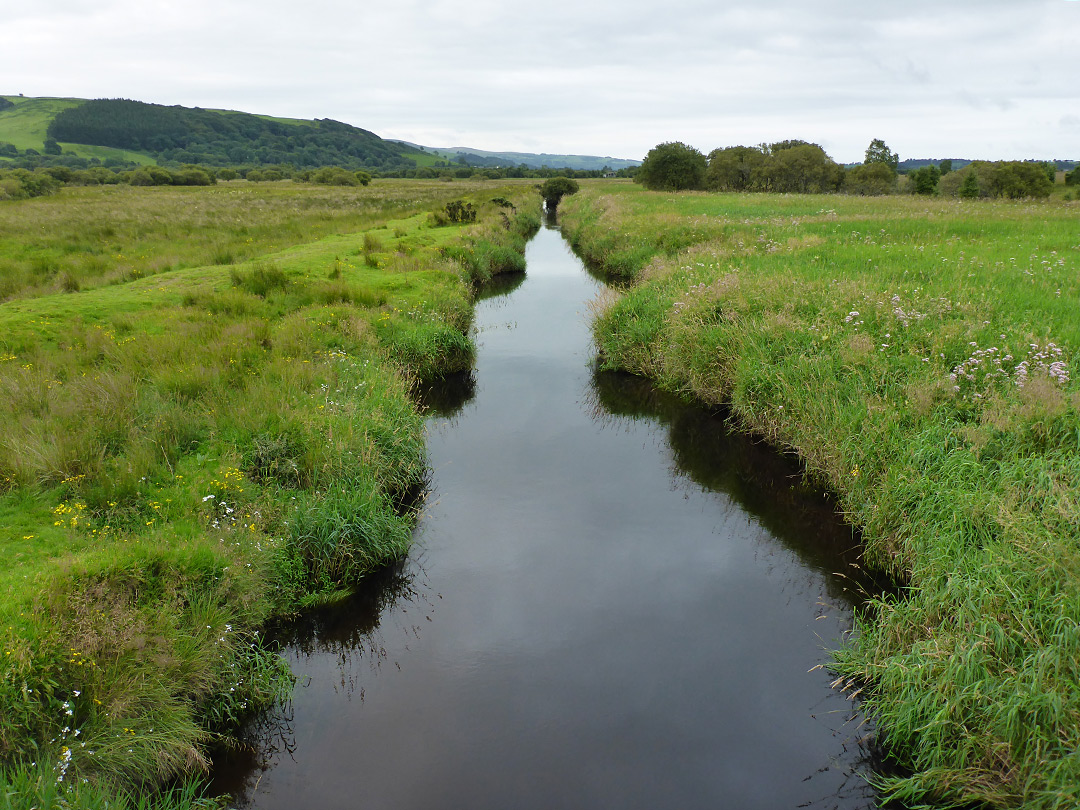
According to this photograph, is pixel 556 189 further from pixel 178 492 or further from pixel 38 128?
pixel 38 128

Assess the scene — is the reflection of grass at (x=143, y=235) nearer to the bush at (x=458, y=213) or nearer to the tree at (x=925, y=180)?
the bush at (x=458, y=213)

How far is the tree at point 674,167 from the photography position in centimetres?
6019

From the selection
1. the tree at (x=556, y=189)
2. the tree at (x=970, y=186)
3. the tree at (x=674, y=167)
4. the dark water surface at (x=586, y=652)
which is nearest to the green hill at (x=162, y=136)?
the tree at (x=556, y=189)

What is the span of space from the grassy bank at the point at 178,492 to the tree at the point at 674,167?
52.1m

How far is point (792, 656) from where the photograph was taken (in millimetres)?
5980

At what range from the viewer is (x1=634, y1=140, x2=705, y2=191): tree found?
60188 millimetres

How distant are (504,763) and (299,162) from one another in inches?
7437

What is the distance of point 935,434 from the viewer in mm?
7105

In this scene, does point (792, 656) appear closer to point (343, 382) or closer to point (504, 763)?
point (504, 763)

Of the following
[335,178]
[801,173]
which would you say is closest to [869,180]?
[801,173]

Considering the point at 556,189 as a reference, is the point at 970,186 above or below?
above

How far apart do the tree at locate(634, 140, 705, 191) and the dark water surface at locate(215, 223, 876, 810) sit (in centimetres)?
5595

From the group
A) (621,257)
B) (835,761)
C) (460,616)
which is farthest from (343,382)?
(621,257)

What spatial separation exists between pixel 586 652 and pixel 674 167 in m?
61.3
